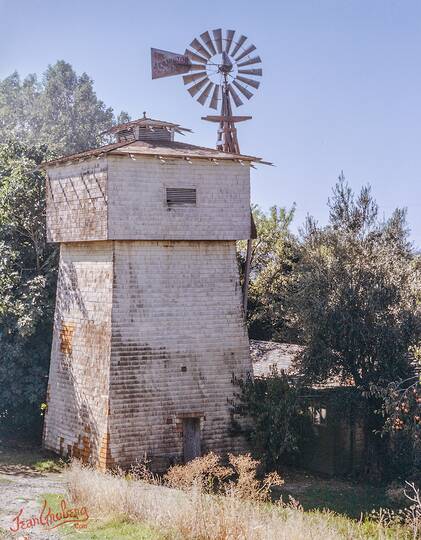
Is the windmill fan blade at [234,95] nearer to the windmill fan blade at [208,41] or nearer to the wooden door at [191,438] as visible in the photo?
the windmill fan blade at [208,41]

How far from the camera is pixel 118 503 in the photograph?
50.7ft

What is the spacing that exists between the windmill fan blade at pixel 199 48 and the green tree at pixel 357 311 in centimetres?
830

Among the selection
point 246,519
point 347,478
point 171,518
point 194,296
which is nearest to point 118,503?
point 171,518

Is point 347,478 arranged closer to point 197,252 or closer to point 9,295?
point 197,252

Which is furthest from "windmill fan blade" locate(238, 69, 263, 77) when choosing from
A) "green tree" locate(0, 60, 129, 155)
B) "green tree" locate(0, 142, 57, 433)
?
"green tree" locate(0, 60, 129, 155)

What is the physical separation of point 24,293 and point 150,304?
5.85 metres

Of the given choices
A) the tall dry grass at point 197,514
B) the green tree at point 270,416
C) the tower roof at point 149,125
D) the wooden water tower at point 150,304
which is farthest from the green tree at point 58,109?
the tall dry grass at point 197,514

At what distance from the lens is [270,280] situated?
31.6 meters

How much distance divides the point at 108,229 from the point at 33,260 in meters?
7.00

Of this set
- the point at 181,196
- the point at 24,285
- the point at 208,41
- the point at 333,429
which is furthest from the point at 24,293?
the point at 333,429

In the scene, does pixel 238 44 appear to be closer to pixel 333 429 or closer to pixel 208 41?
pixel 208 41

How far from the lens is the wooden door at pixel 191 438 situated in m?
22.4

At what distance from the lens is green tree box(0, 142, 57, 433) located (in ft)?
82.6

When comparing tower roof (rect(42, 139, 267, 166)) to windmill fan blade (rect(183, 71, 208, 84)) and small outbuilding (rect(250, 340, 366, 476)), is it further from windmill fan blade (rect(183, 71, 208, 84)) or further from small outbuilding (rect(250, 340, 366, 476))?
small outbuilding (rect(250, 340, 366, 476))
